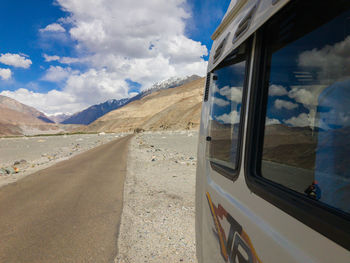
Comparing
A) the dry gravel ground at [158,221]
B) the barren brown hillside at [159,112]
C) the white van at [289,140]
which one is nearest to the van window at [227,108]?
the white van at [289,140]

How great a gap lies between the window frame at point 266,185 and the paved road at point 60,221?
2945 mm

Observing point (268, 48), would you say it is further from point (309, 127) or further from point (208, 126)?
point (208, 126)

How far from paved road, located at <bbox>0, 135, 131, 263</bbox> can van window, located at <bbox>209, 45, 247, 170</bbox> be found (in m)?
2.44

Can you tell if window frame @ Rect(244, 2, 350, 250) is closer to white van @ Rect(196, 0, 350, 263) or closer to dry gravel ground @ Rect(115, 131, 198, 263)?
white van @ Rect(196, 0, 350, 263)

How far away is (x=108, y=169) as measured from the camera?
1112 cm

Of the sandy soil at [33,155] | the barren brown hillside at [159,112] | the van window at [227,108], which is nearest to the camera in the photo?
the van window at [227,108]

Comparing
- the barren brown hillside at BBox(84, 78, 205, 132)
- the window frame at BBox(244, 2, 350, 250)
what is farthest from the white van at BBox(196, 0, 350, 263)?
the barren brown hillside at BBox(84, 78, 205, 132)

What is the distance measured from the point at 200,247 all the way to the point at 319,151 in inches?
74.2

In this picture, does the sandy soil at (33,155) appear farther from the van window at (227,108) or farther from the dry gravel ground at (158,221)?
the van window at (227,108)

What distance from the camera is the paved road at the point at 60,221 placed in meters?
3.78

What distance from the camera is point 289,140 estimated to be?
4.67ft

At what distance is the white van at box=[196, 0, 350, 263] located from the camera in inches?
40.9

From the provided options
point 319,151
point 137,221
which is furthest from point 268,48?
point 137,221

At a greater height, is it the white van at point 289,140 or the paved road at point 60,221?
the white van at point 289,140
